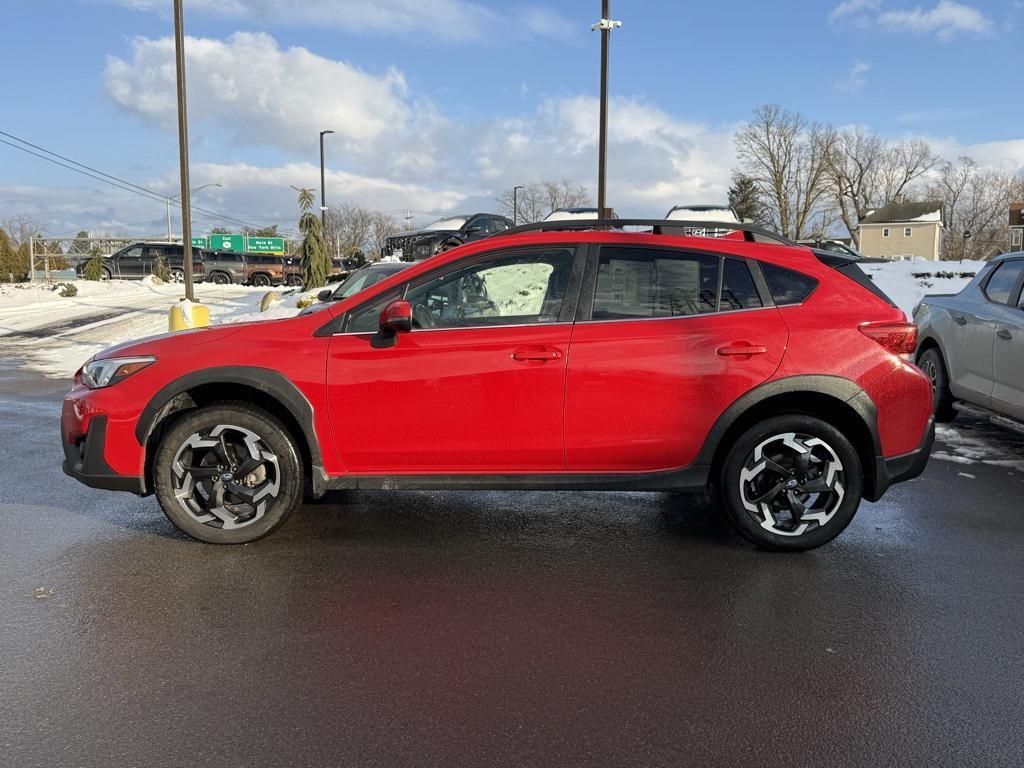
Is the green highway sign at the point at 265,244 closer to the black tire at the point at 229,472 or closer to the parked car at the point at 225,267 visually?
the parked car at the point at 225,267

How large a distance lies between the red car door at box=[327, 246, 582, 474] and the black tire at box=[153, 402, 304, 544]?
37cm

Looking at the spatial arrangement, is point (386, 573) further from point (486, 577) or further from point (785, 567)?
point (785, 567)

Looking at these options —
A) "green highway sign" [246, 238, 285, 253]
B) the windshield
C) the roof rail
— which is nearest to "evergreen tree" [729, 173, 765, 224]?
"green highway sign" [246, 238, 285, 253]

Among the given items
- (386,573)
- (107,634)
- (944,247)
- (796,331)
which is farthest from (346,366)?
(944,247)

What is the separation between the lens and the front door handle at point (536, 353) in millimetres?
4359

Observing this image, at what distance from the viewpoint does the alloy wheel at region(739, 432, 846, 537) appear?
4.50 metres

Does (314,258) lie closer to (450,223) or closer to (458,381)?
(450,223)

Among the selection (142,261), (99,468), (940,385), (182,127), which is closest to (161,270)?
(142,261)

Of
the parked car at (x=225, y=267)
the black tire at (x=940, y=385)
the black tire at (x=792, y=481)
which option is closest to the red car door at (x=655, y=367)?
the black tire at (x=792, y=481)

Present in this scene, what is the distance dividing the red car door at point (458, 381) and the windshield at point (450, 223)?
1636 centimetres

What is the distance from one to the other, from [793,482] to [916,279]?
26390mm

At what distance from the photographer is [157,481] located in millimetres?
4562

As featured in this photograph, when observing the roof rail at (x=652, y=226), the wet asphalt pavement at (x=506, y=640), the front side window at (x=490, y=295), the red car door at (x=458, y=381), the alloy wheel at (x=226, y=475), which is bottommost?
the wet asphalt pavement at (x=506, y=640)

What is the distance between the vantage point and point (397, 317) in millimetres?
4316
